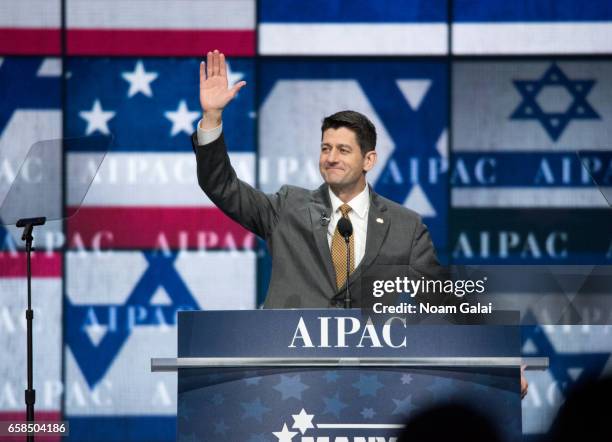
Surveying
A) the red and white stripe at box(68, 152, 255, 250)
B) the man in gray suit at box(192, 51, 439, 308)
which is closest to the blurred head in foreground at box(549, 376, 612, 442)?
the man in gray suit at box(192, 51, 439, 308)

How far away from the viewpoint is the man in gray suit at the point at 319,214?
11.1 ft

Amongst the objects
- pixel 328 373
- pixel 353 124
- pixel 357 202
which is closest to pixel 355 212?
pixel 357 202

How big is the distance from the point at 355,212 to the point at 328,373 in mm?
1045

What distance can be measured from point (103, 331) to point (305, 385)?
321 centimetres

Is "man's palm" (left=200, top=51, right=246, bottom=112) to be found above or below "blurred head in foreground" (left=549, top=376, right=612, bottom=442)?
above

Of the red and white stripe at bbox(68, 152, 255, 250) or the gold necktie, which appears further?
the red and white stripe at bbox(68, 152, 255, 250)

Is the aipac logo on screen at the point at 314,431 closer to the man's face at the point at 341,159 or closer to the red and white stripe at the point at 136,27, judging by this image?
the man's face at the point at 341,159

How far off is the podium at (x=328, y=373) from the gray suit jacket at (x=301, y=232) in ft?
2.06

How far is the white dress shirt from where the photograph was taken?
339 cm

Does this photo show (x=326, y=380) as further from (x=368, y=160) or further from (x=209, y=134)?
(x=368, y=160)

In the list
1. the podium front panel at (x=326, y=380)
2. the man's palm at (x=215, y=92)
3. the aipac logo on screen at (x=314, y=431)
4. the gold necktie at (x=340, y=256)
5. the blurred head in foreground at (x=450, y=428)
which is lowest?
the aipac logo on screen at (x=314, y=431)

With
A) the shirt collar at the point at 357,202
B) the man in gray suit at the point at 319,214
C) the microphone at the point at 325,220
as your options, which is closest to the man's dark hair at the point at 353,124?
the man in gray suit at the point at 319,214

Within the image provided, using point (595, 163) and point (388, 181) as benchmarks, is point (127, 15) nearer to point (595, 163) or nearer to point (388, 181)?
point (388, 181)

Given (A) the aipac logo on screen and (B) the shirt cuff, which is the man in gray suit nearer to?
(B) the shirt cuff
